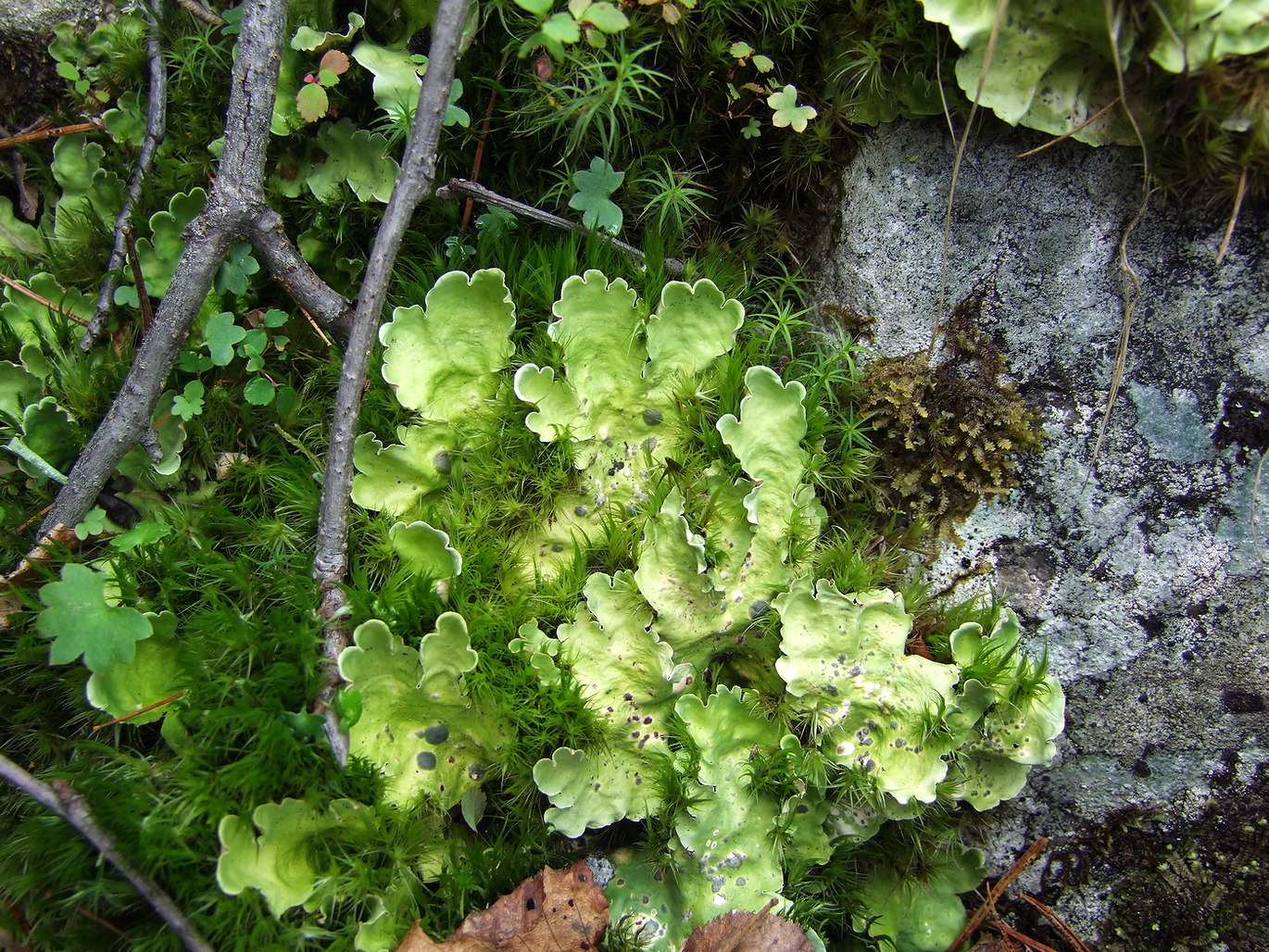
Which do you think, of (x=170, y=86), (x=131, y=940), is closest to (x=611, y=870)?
(x=131, y=940)

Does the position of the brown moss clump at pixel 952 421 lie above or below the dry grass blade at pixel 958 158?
below

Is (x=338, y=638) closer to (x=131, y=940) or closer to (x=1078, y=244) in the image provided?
(x=131, y=940)

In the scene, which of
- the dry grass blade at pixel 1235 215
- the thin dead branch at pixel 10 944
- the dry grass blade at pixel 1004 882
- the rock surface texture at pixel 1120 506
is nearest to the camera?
the thin dead branch at pixel 10 944

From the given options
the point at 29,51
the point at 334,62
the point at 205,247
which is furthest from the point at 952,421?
the point at 29,51

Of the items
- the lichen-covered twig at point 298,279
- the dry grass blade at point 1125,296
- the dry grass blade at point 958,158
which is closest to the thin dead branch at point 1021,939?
the dry grass blade at point 1125,296

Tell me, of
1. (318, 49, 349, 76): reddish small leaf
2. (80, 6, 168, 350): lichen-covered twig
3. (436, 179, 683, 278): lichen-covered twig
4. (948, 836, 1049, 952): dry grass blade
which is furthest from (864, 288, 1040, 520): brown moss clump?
(80, 6, 168, 350): lichen-covered twig

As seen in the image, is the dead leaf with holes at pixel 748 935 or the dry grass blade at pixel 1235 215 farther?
the dead leaf with holes at pixel 748 935

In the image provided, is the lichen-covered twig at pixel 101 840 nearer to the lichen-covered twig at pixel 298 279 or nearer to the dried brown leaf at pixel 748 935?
the dried brown leaf at pixel 748 935
